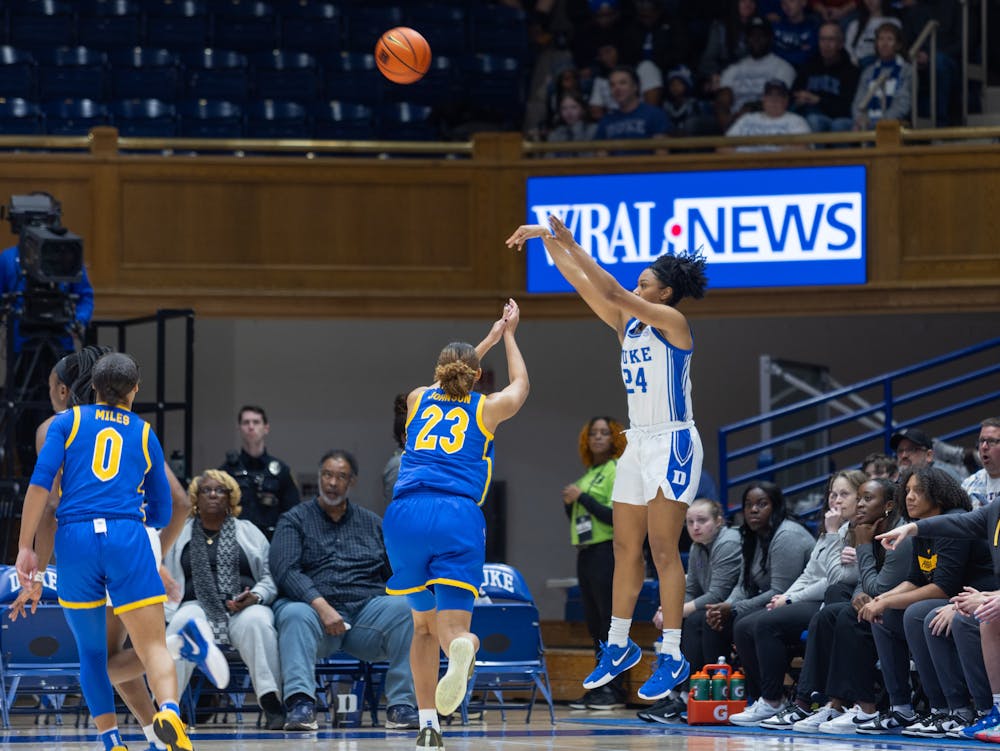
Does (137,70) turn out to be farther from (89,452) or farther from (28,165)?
(89,452)

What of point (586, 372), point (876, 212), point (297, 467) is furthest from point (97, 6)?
point (876, 212)

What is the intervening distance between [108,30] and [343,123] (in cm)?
248

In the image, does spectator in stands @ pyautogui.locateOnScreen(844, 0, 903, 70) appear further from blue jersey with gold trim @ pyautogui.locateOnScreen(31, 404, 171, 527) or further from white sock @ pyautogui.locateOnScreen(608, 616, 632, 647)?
blue jersey with gold trim @ pyautogui.locateOnScreen(31, 404, 171, 527)

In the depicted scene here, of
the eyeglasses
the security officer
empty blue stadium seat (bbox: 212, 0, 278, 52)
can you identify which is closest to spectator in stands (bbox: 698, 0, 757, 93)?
empty blue stadium seat (bbox: 212, 0, 278, 52)

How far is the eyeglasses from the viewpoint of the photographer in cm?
1036

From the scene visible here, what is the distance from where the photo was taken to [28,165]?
13281 millimetres

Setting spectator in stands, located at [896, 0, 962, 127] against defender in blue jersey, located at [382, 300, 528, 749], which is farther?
spectator in stands, located at [896, 0, 962, 127]

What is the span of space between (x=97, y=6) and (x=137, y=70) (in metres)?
1.07

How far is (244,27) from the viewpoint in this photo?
15.9m

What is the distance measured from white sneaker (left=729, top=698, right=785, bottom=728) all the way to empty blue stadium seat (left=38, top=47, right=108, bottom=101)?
28.3ft

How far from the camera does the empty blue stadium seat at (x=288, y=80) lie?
15469 millimetres

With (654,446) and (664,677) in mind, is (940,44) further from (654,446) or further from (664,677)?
(664,677)

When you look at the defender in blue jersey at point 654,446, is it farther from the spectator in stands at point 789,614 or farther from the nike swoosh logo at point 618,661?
the spectator in stands at point 789,614

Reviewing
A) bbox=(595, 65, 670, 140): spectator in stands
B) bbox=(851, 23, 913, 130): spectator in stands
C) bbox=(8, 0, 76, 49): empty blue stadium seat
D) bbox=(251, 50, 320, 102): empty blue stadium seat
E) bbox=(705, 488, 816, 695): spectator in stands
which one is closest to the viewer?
bbox=(705, 488, 816, 695): spectator in stands
